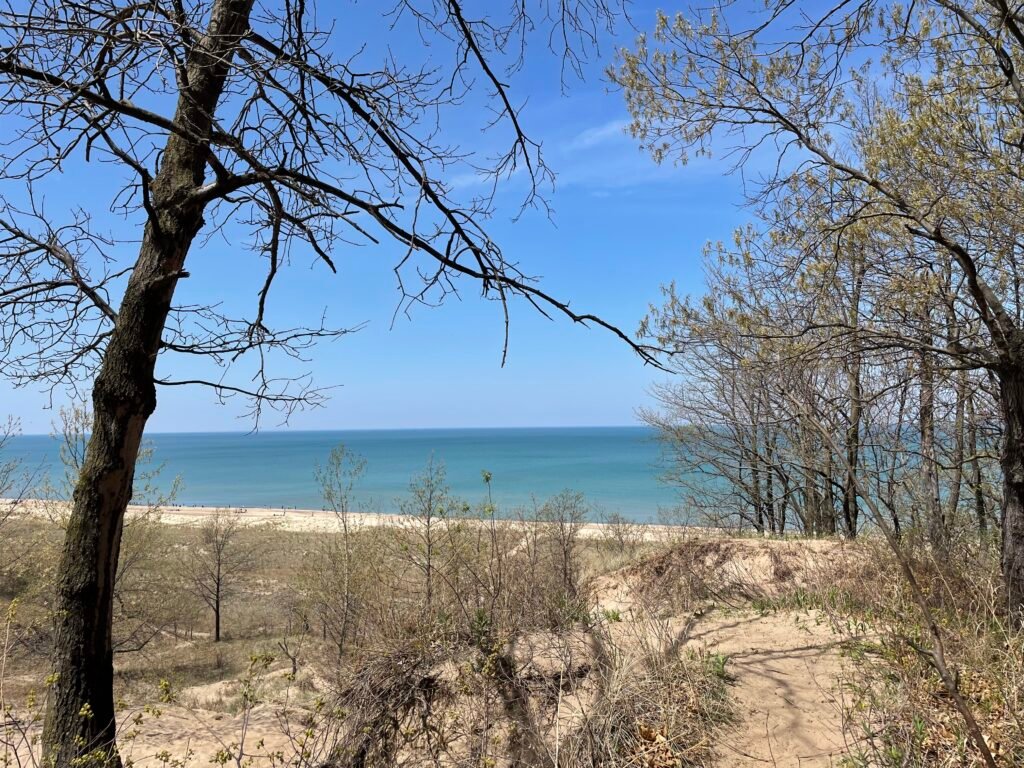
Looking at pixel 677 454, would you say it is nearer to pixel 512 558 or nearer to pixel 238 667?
pixel 512 558

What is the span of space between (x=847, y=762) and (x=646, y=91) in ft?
21.5

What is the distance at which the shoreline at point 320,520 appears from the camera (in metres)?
15.7

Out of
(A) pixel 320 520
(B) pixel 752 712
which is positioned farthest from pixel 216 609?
(A) pixel 320 520

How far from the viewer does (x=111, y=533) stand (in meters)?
3.73

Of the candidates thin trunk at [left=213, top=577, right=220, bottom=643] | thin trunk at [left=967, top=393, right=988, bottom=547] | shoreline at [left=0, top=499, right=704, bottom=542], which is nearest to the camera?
thin trunk at [left=967, top=393, right=988, bottom=547]

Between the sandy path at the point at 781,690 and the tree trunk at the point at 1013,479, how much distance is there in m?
1.71

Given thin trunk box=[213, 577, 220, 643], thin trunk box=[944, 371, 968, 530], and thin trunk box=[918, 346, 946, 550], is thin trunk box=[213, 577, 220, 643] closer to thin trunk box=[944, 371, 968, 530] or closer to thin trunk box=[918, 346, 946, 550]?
thin trunk box=[918, 346, 946, 550]

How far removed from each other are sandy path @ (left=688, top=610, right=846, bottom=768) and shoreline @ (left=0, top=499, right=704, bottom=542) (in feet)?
20.3

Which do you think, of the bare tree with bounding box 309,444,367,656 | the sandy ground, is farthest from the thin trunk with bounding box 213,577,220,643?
the sandy ground

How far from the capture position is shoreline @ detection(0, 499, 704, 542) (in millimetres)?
15705

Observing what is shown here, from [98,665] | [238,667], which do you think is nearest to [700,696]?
[98,665]

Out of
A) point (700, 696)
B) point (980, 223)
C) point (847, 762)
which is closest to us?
point (847, 762)

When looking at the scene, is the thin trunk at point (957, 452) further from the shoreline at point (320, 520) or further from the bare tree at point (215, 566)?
the bare tree at point (215, 566)

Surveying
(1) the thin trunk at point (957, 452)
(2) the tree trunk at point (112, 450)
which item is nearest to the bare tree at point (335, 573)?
(2) the tree trunk at point (112, 450)
